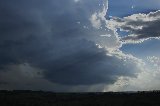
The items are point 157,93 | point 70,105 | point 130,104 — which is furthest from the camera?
point 157,93

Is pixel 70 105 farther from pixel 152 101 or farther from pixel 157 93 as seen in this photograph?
pixel 157 93

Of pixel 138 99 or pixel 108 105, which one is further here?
pixel 138 99

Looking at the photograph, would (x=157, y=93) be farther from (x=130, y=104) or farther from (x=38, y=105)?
(x=38, y=105)

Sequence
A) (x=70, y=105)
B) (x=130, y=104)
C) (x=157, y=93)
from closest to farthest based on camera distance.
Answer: (x=130, y=104), (x=70, y=105), (x=157, y=93)

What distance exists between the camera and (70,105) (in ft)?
472

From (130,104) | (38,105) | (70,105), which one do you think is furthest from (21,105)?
(130,104)

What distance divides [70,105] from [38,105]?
14687 millimetres

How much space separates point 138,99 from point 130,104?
13.4m

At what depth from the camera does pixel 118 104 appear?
450 feet

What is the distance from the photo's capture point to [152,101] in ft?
456

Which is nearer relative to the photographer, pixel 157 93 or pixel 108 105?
pixel 108 105

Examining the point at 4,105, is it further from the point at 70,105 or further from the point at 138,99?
the point at 138,99

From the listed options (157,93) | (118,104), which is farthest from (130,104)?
(157,93)

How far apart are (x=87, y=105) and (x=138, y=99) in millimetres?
23378
